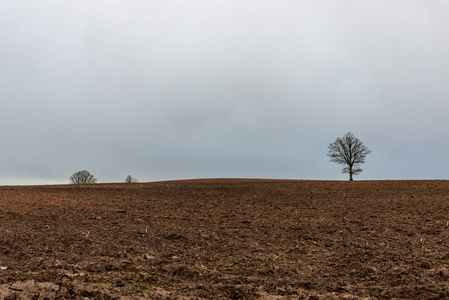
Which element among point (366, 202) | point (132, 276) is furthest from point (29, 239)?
point (366, 202)

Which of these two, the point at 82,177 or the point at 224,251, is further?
the point at 82,177

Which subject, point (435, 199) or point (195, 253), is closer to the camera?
point (195, 253)

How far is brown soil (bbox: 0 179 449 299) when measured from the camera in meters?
4.81

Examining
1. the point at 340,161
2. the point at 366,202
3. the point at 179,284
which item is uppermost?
the point at 340,161

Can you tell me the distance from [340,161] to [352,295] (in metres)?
37.0

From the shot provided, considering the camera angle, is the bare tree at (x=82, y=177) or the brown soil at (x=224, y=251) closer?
the brown soil at (x=224, y=251)

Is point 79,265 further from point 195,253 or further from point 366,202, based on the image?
point 366,202

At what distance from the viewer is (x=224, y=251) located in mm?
6895

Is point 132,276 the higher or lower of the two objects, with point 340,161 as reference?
lower

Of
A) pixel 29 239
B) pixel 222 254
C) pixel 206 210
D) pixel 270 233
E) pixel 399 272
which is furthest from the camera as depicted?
pixel 206 210

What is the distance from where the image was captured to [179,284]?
5.13 metres

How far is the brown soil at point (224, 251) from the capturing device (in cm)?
481

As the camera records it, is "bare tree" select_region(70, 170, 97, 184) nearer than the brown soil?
No

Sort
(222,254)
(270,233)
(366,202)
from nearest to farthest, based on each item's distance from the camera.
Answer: (222,254), (270,233), (366,202)
